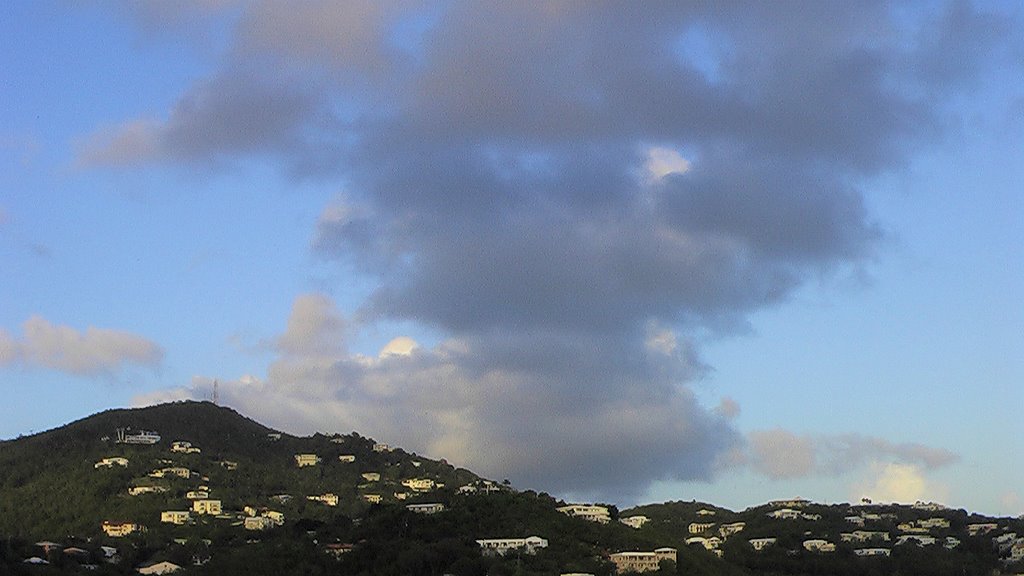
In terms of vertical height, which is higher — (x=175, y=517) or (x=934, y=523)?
(x=934, y=523)

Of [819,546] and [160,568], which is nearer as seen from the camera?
[160,568]

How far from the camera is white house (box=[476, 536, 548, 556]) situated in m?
112

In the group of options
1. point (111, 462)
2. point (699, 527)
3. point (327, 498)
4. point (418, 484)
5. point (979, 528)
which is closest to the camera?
point (111, 462)

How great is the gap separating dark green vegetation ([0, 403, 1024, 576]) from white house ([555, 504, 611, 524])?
2121 millimetres

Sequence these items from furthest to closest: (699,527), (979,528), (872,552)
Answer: (699,527)
(979,528)
(872,552)

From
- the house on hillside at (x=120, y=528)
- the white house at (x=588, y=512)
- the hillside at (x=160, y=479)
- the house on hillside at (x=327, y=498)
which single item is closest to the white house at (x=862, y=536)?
the white house at (x=588, y=512)

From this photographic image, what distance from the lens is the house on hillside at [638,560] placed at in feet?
365

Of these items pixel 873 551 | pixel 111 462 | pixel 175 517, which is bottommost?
pixel 873 551

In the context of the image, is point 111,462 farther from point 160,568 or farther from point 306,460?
point 160,568

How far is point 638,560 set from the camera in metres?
112

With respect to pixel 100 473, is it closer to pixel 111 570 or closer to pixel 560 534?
pixel 111 570

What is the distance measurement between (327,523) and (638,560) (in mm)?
31413

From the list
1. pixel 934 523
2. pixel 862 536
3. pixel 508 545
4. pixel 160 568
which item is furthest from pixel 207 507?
pixel 934 523

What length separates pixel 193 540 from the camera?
132 m
